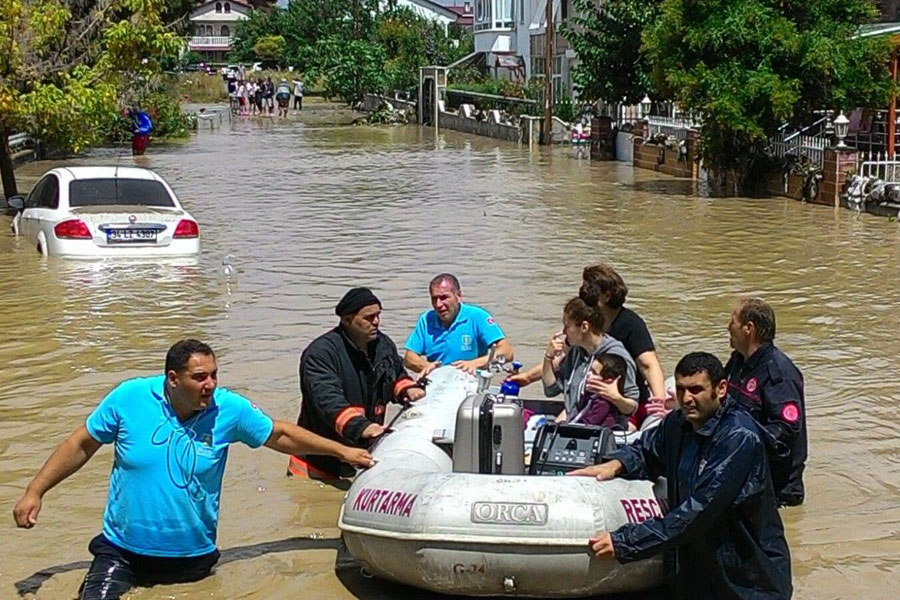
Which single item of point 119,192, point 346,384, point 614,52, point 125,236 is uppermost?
point 614,52

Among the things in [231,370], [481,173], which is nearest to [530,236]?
[231,370]

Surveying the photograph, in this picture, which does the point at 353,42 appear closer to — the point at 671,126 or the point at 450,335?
the point at 671,126

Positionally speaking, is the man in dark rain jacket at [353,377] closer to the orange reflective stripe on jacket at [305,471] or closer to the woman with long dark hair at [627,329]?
the orange reflective stripe on jacket at [305,471]

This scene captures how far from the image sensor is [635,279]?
1571cm

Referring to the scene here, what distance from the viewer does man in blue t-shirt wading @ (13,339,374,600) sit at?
5676 mm

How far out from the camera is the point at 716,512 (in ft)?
16.8

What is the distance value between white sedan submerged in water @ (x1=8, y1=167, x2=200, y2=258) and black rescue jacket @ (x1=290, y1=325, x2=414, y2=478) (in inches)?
336

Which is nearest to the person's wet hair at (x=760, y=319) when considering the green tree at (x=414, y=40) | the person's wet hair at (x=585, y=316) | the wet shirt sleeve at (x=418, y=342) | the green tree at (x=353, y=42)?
the person's wet hair at (x=585, y=316)

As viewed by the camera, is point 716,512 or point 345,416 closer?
point 716,512

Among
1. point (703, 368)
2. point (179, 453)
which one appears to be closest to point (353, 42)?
point (179, 453)

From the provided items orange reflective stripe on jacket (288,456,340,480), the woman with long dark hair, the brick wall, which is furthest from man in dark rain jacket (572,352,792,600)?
the brick wall

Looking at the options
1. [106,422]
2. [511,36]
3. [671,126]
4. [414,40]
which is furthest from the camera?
[414,40]

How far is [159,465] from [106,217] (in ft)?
34.1

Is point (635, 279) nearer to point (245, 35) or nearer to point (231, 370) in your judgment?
point (231, 370)
